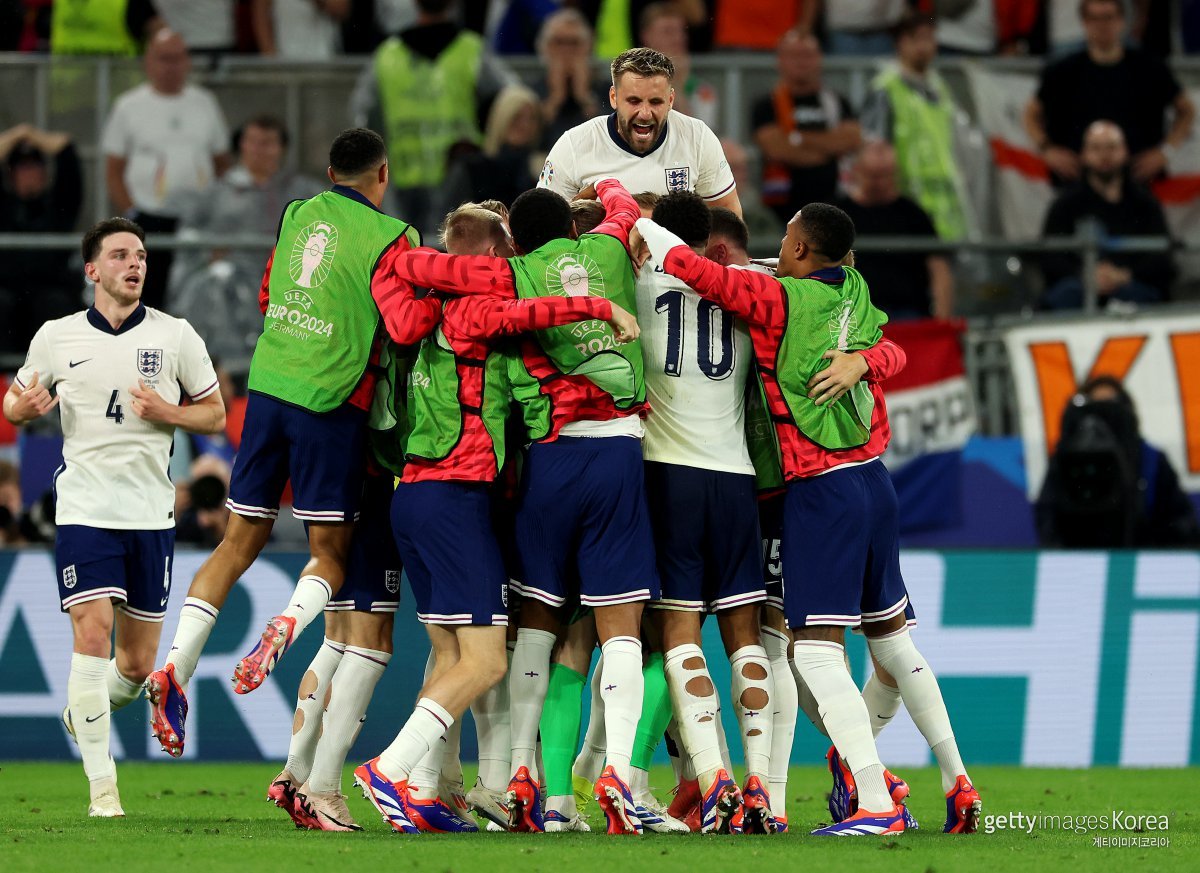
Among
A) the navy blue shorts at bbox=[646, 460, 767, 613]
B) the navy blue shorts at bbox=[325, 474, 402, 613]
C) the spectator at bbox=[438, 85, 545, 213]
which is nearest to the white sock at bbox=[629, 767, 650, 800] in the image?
the navy blue shorts at bbox=[646, 460, 767, 613]

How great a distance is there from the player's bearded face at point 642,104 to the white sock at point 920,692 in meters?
2.50

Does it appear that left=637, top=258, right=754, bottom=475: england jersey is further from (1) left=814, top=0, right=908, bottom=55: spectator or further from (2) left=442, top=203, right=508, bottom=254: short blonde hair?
(1) left=814, top=0, right=908, bottom=55: spectator

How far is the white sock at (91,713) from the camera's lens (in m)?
8.29

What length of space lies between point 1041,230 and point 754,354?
7907 mm

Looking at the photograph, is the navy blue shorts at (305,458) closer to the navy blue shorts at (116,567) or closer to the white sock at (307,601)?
the white sock at (307,601)

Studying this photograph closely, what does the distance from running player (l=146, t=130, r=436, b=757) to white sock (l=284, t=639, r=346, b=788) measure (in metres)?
0.44

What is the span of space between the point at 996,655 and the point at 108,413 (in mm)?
5932

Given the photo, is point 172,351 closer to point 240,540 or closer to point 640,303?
point 240,540

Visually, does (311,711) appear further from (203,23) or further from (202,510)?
(203,23)

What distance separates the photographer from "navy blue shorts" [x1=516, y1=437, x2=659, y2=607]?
7.56 metres

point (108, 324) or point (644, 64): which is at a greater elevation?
point (644, 64)

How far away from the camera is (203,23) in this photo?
16.1 metres

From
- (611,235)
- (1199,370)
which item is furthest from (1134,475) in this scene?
(611,235)

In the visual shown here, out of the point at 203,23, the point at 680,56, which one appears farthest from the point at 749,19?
the point at 203,23
